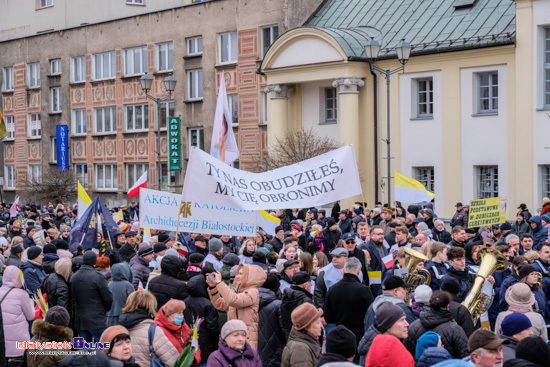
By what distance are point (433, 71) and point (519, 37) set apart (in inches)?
151

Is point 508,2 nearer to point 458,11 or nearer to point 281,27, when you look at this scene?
point 458,11

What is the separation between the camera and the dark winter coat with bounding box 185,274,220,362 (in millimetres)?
10641

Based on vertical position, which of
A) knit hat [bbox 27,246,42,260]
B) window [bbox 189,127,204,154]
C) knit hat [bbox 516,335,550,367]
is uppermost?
window [bbox 189,127,204,154]

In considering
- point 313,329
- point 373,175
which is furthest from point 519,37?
point 313,329

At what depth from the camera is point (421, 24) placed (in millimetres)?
33312

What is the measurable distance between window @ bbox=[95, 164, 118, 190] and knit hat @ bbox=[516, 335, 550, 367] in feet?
135

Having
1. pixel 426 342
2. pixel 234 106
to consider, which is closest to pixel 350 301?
pixel 426 342

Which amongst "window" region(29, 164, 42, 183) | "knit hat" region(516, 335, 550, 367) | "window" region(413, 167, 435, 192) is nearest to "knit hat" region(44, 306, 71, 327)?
"knit hat" region(516, 335, 550, 367)

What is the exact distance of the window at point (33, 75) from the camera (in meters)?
50.9

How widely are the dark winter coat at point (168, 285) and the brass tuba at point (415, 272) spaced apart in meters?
2.69

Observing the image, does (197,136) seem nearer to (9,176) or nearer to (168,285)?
(9,176)

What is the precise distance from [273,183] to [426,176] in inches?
795

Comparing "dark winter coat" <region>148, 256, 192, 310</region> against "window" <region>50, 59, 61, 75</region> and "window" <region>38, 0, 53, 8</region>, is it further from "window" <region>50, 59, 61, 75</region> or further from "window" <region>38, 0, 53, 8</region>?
"window" <region>38, 0, 53, 8</region>

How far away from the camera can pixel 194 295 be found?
35.2 ft
